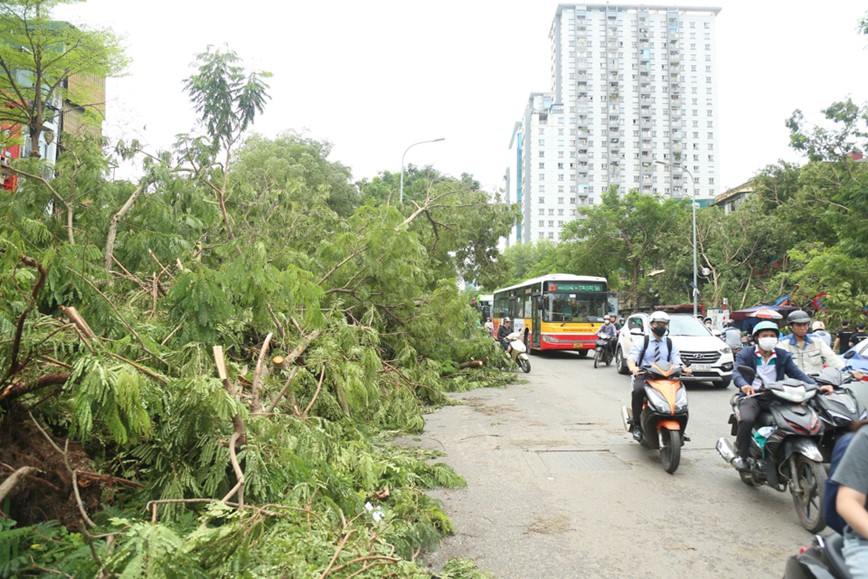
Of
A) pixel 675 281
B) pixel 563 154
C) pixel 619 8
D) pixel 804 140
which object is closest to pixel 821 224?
pixel 804 140

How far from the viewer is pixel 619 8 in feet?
391

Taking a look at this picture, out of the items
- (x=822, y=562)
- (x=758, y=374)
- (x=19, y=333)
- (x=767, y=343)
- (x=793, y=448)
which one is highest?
(x=19, y=333)

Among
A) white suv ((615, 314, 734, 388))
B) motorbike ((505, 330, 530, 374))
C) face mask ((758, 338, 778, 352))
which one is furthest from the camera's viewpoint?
motorbike ((505, 330, 530, 374))

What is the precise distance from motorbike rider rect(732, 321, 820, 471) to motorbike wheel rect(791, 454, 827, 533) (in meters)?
0.60

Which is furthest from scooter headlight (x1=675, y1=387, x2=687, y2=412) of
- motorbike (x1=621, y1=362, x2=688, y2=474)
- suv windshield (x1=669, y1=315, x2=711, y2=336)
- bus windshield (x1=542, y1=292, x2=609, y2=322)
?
bus windshield (x1=542, y1=292, x2=609, y2=322)

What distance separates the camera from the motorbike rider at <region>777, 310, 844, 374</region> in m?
6.27

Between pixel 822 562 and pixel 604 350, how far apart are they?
16868 mm

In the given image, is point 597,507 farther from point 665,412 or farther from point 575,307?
point 575,307

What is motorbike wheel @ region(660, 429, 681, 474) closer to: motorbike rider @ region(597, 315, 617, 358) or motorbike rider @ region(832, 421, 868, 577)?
motorbike rider @ region(832, 421, 868, 577)

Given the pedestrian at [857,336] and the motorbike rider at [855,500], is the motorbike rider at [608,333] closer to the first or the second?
the pedestrian at [857,336]

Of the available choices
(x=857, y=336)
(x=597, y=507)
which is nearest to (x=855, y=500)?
(x=597, y=507)

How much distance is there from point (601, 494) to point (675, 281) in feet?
131

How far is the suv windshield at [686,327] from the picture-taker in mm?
14586

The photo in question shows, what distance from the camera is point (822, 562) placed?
2332 mm
